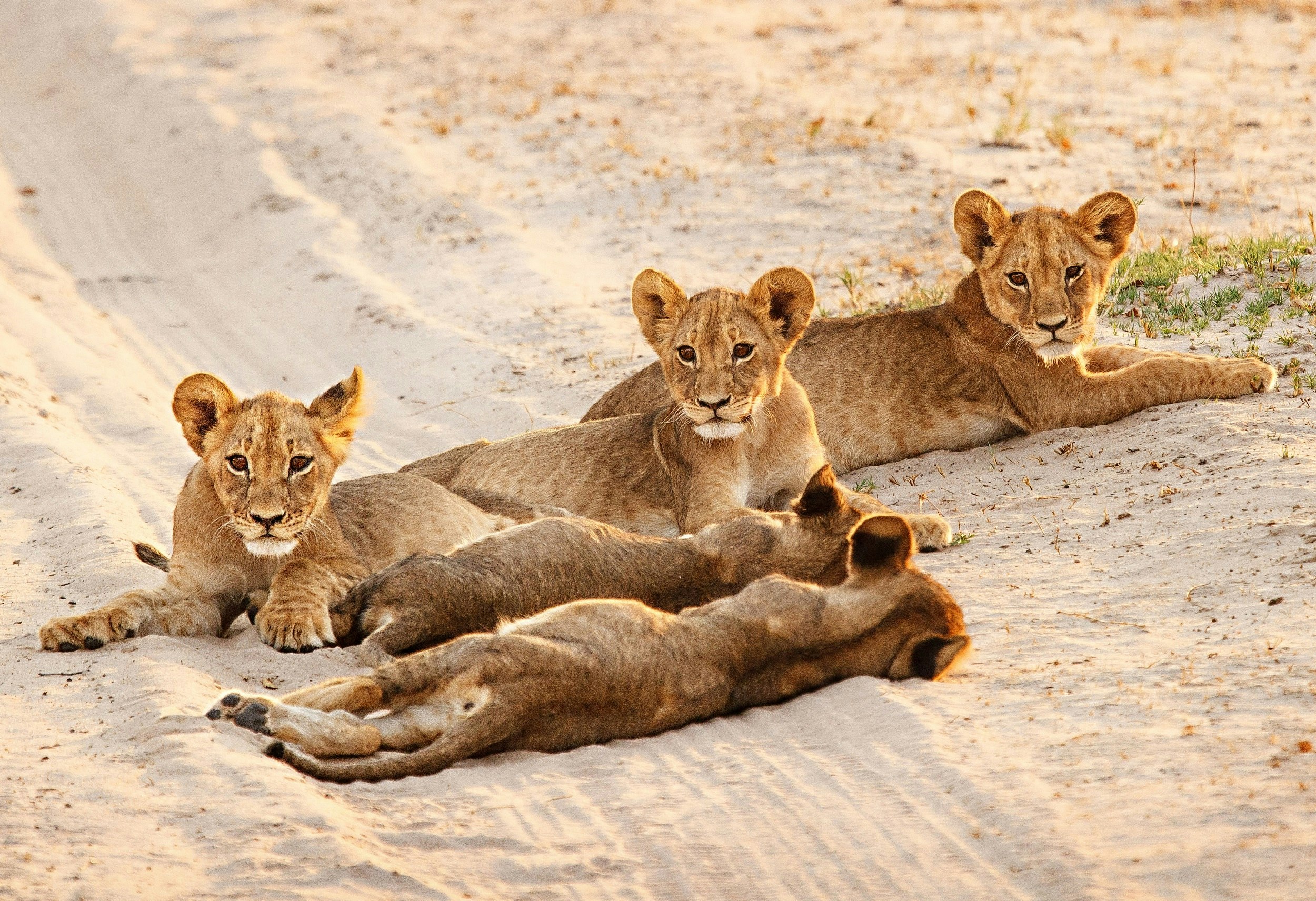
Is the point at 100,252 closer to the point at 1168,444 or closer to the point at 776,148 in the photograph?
the point at 776,148

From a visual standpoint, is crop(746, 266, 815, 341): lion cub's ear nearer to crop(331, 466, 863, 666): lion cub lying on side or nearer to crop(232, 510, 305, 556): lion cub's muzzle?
crop(331, 466, 863, 666): lion cub lying on side

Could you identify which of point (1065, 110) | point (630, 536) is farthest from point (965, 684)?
point (1065, 110)

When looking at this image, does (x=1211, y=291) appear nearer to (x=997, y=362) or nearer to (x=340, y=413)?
(x=997, y=362)

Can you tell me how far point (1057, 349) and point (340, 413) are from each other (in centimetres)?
342

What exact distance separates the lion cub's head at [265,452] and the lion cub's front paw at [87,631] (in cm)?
50

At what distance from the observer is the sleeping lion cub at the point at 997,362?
699cm

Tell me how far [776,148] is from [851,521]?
8.56 metres

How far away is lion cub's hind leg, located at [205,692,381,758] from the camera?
12.7 feet

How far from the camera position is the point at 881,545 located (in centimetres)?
432

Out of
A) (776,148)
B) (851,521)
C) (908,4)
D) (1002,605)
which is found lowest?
(1002,605)

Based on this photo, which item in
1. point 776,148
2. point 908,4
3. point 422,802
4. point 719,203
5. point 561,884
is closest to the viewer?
point 561,884

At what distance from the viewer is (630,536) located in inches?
201

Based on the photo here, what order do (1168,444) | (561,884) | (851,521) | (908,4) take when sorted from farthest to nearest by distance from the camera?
(908,4) < (1168,444) < (851,521) < (561,884)

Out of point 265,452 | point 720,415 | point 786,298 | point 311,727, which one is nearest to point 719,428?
point 720,415
